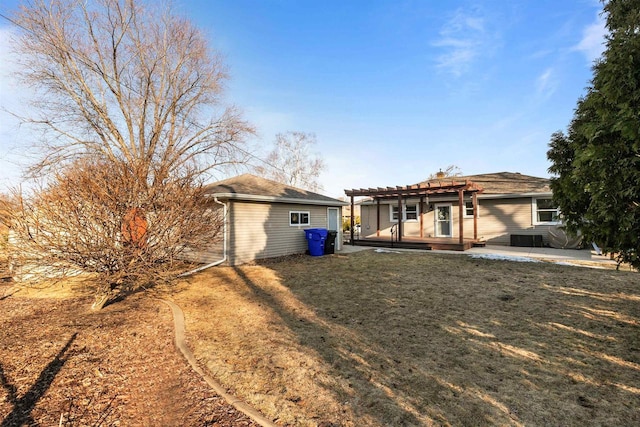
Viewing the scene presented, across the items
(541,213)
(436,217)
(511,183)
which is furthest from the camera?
(436,217)

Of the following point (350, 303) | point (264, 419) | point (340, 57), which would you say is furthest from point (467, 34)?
point (264, 419)

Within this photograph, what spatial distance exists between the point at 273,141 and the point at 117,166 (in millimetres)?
29302

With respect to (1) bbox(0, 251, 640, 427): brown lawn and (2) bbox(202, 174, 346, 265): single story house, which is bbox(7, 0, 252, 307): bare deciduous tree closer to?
(2) bbox(202, 174, 346, 265): single story house

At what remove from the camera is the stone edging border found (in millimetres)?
2416

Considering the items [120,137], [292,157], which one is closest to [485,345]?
[120,137]

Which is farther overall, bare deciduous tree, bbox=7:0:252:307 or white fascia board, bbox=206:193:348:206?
white fascia board, bbox=206:193:348:206

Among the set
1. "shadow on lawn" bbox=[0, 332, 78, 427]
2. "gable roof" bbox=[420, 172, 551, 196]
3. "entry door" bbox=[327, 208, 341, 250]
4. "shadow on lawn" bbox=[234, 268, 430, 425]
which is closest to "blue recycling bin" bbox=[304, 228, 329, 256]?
"entry door" bbox=[327, 208, 341, 250]

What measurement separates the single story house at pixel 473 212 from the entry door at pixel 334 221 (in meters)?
1.26

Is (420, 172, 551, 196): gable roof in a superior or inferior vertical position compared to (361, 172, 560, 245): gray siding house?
superior

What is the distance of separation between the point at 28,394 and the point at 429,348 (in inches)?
170

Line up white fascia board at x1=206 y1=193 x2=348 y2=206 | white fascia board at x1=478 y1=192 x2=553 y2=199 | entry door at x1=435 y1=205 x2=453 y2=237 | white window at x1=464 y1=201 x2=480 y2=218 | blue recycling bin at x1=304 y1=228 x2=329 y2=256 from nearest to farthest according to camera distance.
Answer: white fascia board at x1=206 y1=193 x2=348 y2=206
blue recycling bin at x1=304 y1=228 x2=329 y2=256
white fascia board at x1=478 y1=192 x2=553 y2=199
white window at x1=464 y1=201 x2=480 y2=218
entry door at x1=435 y1=205 x2=453 y2=237

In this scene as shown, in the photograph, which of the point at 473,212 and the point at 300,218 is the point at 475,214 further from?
the point at 300,218

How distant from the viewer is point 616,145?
292 centimetres

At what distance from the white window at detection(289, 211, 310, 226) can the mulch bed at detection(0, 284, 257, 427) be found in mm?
7688
